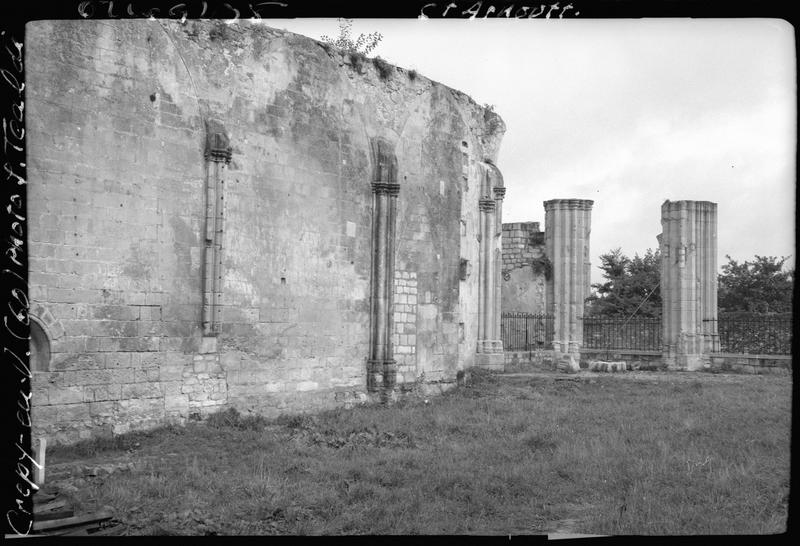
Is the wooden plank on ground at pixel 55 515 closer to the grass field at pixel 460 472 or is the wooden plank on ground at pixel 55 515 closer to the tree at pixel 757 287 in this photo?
the grass field at pixel 460 472

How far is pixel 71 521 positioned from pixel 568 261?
1922cm

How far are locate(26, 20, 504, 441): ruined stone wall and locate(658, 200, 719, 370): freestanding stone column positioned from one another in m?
9.72

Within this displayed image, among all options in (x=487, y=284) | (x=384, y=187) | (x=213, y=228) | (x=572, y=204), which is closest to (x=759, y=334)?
(x=572, y=204)

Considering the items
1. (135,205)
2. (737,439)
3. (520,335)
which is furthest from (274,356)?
(520,335)

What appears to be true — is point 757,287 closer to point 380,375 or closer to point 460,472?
point 380,375

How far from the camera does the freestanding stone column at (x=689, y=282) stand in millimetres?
22547

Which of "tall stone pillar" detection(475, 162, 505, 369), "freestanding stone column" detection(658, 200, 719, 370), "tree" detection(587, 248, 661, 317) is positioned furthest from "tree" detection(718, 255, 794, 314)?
"tall stone pillar" detection(475, 162, 505, 369)

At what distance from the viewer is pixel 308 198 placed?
13.4 metres

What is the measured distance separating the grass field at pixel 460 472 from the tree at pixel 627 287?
23161mm

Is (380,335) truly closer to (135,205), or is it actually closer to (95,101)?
(135,205)

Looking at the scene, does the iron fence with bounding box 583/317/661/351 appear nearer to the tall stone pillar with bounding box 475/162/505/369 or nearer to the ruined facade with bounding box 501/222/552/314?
the ruined facade with bounding box 501/222/552/314

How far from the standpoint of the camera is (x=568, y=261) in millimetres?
23531

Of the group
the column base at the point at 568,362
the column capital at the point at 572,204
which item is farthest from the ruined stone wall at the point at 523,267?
the column base at the point at 568,362

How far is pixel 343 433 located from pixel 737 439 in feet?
18.9
